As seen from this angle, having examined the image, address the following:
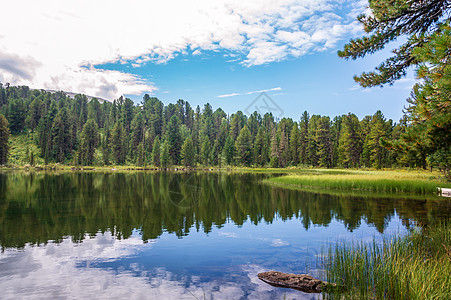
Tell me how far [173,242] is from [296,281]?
7950mm

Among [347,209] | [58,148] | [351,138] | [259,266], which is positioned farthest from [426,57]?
[58,148]

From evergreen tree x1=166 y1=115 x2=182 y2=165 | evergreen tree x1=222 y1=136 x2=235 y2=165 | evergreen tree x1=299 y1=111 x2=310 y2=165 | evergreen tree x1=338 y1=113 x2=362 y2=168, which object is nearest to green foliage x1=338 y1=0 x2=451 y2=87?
evergreen tree x1=338 y1=113 x2=362 y2=168

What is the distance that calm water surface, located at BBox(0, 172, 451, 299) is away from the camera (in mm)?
9414

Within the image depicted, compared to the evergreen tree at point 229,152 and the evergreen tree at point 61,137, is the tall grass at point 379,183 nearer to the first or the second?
the evergreen tree at point 229,152

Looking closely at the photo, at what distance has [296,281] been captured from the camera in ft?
29.4

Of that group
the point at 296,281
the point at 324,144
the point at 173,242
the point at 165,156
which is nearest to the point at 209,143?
the point at 165,156

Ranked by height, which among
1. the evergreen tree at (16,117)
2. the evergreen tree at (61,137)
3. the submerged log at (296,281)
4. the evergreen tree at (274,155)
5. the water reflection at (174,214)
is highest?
the evergreen tree at (16,117)

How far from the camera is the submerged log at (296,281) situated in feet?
27.9

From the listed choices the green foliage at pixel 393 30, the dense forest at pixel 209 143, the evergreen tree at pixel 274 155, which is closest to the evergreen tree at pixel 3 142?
the dense forest at pixel 209 143

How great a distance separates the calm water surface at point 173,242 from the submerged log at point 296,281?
33cm

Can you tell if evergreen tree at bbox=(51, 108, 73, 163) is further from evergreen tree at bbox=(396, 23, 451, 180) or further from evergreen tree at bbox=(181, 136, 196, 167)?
evergreen tree at bbox=(396, 23, 451, 180)

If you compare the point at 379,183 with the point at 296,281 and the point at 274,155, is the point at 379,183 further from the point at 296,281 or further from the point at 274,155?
the point at 274,155

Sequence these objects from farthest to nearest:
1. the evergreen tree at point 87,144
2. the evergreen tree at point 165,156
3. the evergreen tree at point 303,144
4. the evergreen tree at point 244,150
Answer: the evergreen tree at point 244,150
the evergreen tree at point 87,144
the evergreen tree at point 165,156
the evergreen tree at point 303,144

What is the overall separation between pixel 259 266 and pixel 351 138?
3805 inches
